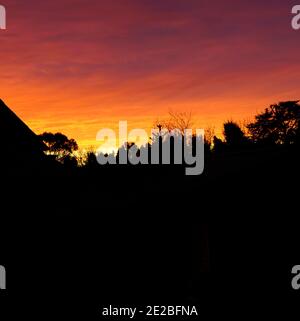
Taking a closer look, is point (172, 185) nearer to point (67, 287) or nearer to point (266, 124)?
point (67, 287)

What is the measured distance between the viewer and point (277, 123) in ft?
206

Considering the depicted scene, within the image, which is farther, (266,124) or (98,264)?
(266,124)

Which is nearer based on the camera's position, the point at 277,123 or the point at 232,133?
the point at 232,133

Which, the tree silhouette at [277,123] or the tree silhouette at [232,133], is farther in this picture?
the tree silhouette at [277,123]

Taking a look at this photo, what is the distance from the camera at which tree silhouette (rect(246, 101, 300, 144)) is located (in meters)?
61.5

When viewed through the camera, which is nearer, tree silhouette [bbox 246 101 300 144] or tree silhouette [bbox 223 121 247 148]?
tree silhouette [bbox 223 121 247 148]

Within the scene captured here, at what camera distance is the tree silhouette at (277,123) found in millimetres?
61469

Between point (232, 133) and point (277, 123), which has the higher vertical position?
point (277, 123)

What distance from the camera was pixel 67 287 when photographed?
15305 millimetres

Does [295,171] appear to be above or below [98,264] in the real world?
above

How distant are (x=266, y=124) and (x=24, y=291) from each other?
52.1 meters
